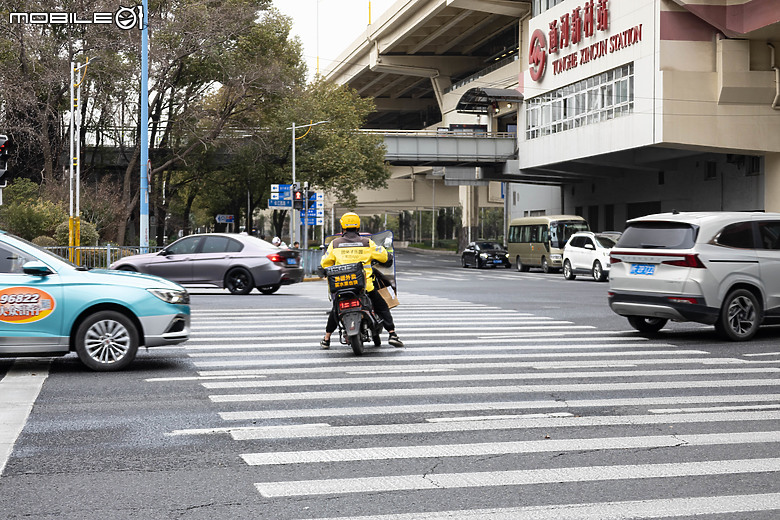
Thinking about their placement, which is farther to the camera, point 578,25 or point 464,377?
point 578,25

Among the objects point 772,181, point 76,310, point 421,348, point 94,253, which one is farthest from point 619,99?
point 76,310

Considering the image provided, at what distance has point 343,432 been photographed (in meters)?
7.22

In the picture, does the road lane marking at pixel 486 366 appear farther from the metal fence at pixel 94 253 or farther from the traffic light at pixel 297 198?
the traffic light at pixel 297 198

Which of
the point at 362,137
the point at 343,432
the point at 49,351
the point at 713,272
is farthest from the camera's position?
the point at 362,137

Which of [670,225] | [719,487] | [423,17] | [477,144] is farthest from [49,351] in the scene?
[423,17]

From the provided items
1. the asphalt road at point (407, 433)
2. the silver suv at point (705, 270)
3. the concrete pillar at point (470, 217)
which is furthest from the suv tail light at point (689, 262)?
the concrete pillar at point (470, 217)

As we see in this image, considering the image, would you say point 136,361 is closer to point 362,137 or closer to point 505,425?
point 505,425

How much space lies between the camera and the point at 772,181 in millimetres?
42562

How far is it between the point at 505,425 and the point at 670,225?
7.04 metres

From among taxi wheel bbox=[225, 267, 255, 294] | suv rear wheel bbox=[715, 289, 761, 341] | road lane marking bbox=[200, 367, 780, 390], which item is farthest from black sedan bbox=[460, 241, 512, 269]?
road lane marking bbox=[200, 367, 780, 390]

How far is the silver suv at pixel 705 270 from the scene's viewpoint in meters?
13.1

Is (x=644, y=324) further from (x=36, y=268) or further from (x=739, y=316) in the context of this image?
(x=36, y=268)

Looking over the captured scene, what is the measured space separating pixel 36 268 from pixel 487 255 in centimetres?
4552

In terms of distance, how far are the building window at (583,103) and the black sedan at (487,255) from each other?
701cm
